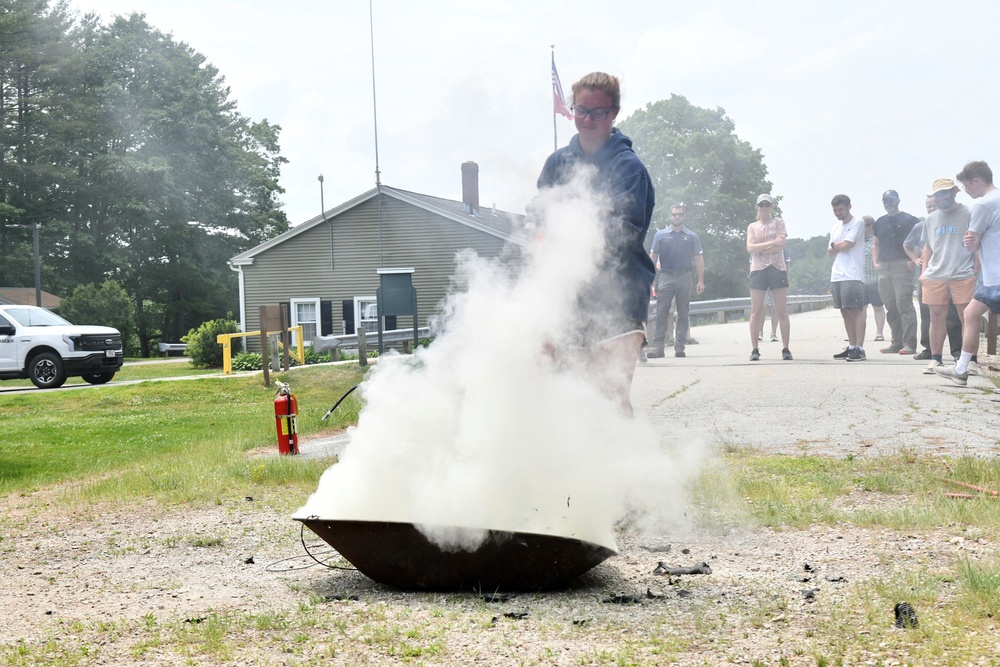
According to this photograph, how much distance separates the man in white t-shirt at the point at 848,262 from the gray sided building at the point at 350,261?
17960 millimetres

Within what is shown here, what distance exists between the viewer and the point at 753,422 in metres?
8.23

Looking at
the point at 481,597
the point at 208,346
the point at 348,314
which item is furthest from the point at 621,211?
the point at 348,314

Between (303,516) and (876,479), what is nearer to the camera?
(303,516)

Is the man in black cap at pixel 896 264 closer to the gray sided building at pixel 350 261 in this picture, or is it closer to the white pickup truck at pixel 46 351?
the white pickup truck at pixel 46 351

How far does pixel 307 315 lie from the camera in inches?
1341

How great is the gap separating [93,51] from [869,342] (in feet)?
146

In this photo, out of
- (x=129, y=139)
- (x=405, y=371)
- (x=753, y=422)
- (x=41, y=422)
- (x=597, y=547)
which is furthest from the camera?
(x=129, y=139)

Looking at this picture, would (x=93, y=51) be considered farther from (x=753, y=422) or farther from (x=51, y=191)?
(x=753, y=422)

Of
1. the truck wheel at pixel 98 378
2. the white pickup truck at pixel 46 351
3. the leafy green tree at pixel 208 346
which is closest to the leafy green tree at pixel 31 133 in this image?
the leafy green tree at pixel 208 346

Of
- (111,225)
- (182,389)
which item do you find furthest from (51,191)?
(182,389)

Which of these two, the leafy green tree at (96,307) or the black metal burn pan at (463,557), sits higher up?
the leafy green tree at (96,307)

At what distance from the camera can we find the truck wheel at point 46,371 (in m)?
20.9

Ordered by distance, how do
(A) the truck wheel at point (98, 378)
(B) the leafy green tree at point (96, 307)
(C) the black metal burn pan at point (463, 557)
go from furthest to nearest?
(B) the leafy green tree at point (96, 307)
(A) the truck wheel at point (98, 378)
(C) the black metal burn pan at point (463, 557)

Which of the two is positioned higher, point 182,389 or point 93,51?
point 93,51
